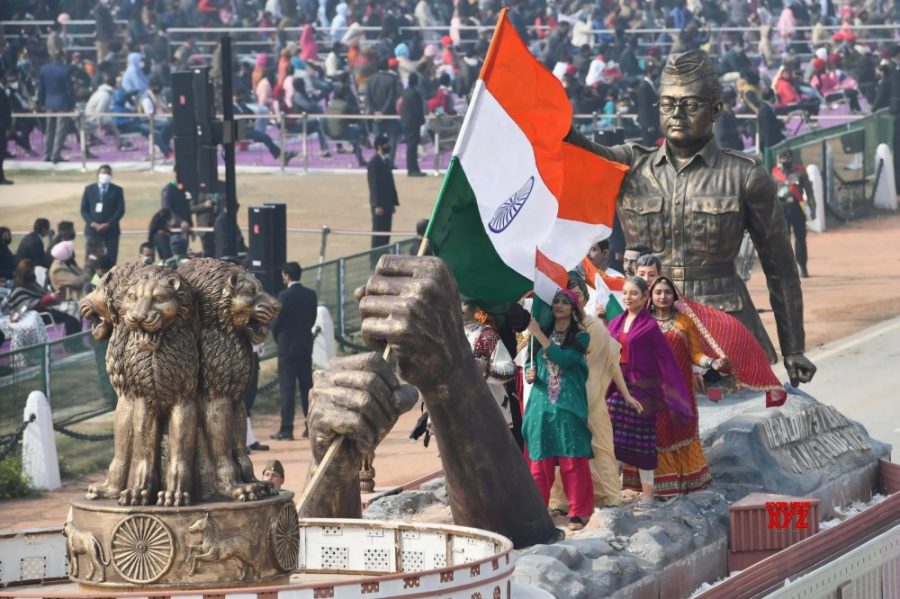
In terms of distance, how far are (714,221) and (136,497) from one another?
6446mm

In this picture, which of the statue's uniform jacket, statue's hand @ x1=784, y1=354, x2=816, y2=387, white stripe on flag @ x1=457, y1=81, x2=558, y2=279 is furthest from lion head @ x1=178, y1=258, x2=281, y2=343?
statue's hand @ x1=784, y1=354, x2=816, y2=387

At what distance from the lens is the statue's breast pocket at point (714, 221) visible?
12477 mm

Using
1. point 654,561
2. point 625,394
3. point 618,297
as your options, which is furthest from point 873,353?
point 654,561

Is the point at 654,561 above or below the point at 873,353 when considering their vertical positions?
above

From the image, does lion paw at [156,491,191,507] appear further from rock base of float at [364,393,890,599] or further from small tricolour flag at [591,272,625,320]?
small tricolour flag at [591,272,625,320]

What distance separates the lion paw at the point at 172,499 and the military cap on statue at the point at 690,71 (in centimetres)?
634

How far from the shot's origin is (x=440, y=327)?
28.8 feet

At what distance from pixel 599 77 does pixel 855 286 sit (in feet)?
44.8

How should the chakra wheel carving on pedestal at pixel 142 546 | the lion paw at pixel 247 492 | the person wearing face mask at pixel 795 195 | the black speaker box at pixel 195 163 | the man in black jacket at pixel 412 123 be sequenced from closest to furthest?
the chakra wheel carving on pedestal at pixel 142 546 → the lion paw at pixel 247 492 → the black speaker box at pixel 195 163 → the person wearing face mask at pixel 795 195 → the man in black jacket at pixel 412 123

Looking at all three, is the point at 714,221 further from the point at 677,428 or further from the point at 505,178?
the point at 505,178

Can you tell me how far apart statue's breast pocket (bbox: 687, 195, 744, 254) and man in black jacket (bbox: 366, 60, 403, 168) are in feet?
85.9

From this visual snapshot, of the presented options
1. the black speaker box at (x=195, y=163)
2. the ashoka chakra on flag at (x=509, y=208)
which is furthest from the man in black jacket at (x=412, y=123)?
the ashoka chakra on flag at (x=509, y=208)

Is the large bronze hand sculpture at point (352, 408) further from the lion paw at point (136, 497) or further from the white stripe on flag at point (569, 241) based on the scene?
the white stripe on flag at point (569, 241)

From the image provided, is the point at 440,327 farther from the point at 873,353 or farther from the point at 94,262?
the point at 94,262
